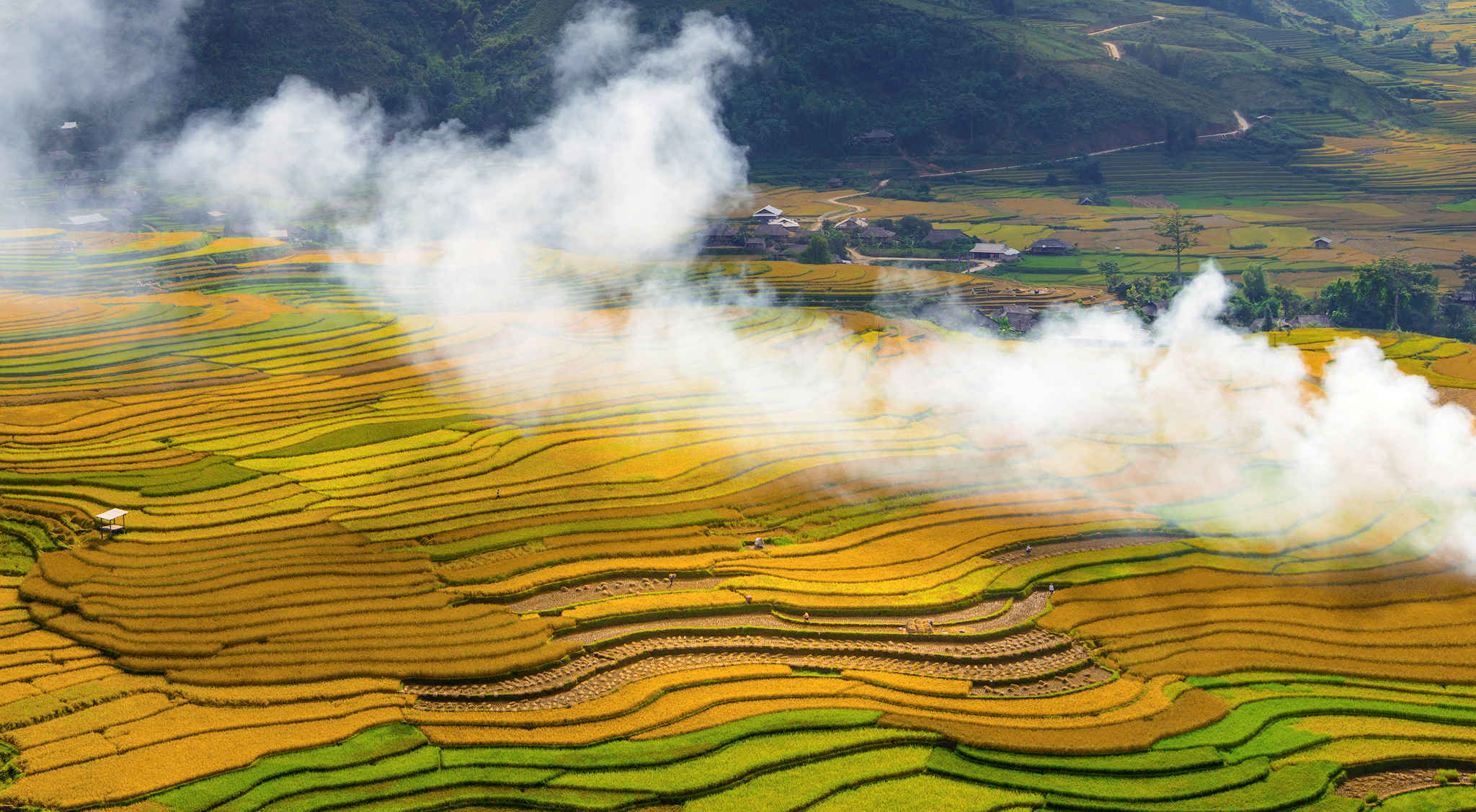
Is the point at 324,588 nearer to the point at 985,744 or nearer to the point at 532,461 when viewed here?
the point at 532,461

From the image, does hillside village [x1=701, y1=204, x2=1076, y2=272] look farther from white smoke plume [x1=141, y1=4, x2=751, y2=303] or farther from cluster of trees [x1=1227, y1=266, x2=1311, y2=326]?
cluster of trees [x1=1227, y1=266, x2=1311, y2=326]

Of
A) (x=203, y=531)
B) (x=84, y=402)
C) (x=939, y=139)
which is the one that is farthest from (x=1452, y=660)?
(x=939, y=139)

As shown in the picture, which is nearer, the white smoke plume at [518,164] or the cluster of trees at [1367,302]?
the cluster of trees at [1367,302]

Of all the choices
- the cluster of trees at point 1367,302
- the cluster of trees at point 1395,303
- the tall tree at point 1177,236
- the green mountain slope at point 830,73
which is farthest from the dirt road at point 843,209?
the cluster of trees at point 1395,303

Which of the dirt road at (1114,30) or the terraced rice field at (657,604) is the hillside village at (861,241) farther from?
the dirt road at (1114,30)

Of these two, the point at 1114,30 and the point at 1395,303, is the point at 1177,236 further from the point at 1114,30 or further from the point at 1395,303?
the point at 1114,30

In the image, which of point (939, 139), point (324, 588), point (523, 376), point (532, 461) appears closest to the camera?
point (324, 588)
